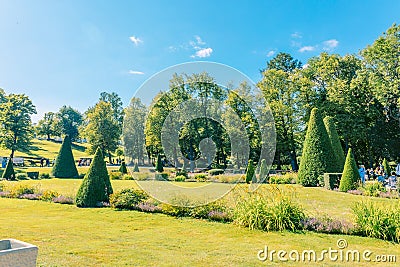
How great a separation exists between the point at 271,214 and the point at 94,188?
6.65 meters

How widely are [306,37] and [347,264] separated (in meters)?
23.4

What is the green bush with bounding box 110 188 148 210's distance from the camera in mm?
9977

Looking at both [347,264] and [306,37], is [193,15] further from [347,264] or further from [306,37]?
[306,37]

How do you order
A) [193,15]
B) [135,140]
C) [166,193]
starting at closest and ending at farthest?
[135,140] → [166,193] → [193,15]

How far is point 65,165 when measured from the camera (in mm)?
23203

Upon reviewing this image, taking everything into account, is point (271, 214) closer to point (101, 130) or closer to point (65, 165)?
point (65, 165)

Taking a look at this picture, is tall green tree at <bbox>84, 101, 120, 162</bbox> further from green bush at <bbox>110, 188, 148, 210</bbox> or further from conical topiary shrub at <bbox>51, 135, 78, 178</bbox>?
green bush at <bbox>110, 188, 148, 210</bbox>

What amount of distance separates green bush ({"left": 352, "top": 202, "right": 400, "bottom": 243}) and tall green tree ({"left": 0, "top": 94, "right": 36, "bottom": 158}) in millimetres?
33960

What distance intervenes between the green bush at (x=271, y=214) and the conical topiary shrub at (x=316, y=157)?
8.82 m

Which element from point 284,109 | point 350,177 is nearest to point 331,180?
point 350,177

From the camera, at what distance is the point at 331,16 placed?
17.3 m

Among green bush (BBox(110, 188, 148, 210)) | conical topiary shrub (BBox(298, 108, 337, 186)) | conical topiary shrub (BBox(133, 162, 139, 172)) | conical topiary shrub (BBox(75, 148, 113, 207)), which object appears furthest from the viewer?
conical topiary shrub (BBox(298, 108, 337, 186))

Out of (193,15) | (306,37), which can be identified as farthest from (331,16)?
(193,15)
